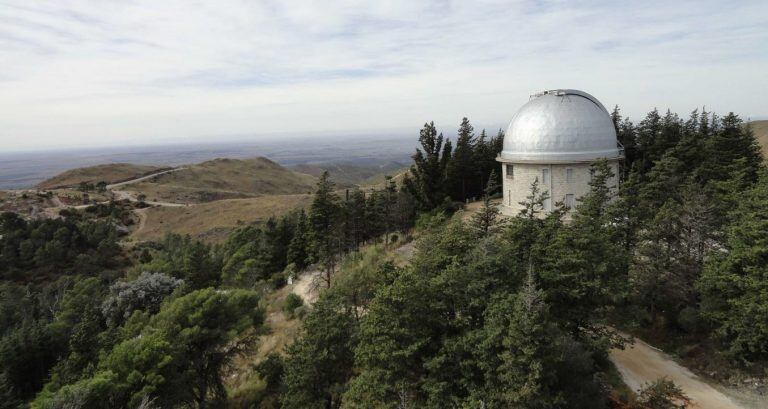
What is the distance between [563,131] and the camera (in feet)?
96.3

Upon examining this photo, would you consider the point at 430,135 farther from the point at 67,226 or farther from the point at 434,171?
the point at 67,226

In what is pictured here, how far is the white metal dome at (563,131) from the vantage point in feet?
95.9

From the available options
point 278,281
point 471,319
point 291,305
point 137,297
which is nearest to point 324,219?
point 291,305

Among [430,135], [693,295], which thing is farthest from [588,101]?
[693,295]

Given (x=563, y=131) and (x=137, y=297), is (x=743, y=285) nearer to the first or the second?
(x=563, y=131)

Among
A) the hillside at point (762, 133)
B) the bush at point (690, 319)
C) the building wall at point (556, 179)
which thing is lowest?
the bush at point (690, 319)

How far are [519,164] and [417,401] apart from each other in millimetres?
21712

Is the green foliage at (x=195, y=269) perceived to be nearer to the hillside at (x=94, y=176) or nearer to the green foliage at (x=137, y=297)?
the green foliage at (x=137, y=297)

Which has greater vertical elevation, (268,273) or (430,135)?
(430,135)

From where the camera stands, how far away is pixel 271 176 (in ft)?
463

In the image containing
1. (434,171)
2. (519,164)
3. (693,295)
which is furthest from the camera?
(434,171)

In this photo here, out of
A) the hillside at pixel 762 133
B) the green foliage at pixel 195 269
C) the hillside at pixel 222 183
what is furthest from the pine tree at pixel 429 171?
the hillside at pixel 762 133

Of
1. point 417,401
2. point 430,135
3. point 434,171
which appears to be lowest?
point 417,401

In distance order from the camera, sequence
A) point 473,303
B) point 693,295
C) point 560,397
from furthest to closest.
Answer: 1. point 693,295
2. point 473,303
3. point 560,397
